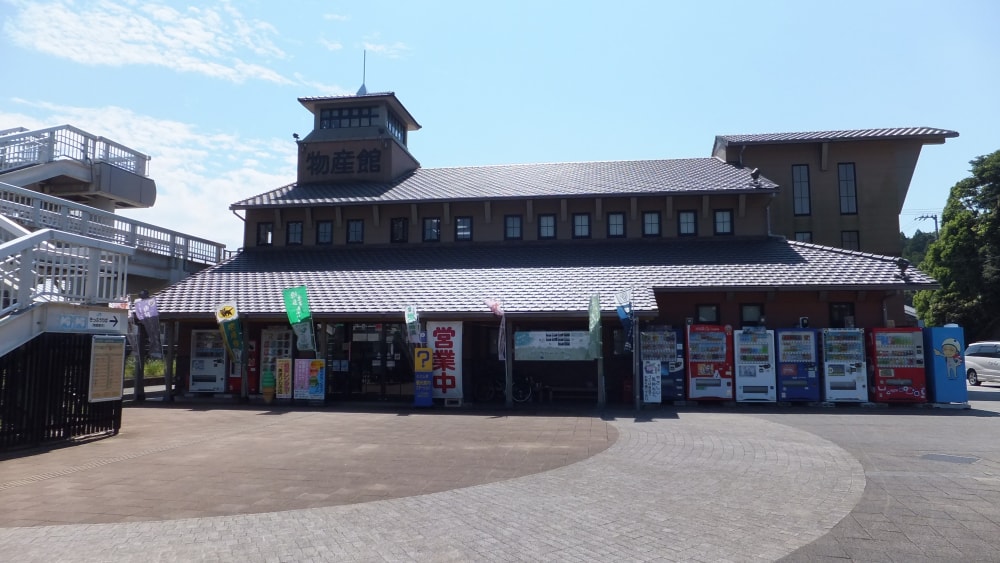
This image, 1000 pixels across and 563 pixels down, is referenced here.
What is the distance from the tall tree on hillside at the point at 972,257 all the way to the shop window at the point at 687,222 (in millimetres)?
27484

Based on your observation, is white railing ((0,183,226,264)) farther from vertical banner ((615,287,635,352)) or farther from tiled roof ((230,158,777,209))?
vertical banner ((615,287,635,352))

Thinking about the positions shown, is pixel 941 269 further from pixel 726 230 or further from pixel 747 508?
pixel 747 508

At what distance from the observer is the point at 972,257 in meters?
39.0

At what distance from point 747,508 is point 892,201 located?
2196cm

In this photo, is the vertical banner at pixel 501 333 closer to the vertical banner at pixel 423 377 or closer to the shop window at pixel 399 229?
the vertical banner at pixel 423 377

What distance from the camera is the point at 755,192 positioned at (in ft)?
67.6

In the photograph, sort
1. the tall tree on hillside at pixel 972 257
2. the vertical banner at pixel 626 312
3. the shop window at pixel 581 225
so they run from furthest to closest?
the tall tree on hillside at pixel 972 257
the shop window at pixel 581 225
the vertical banner at pixel 626 312

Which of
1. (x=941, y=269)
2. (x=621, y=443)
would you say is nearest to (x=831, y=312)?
(x=621, y=443)

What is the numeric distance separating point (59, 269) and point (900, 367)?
19339 millimetres

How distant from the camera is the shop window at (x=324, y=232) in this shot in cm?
2344

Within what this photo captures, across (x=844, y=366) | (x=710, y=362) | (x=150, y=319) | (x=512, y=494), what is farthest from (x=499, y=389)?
(x=512, y=494)

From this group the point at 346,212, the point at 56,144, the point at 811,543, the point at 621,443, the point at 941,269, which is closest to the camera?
the point at 811,543

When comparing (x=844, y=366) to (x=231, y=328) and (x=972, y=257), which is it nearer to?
(x=231, y=328)

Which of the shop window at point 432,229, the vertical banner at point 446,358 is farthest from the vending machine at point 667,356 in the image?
the shop window at point 432,229
